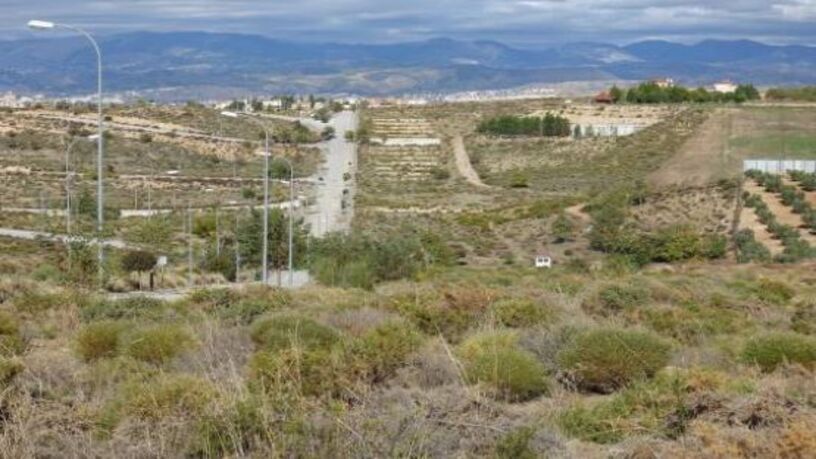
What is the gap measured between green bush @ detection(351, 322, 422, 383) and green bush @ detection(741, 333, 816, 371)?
3.40m

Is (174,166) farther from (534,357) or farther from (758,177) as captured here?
(534,357)

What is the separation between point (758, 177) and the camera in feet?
205

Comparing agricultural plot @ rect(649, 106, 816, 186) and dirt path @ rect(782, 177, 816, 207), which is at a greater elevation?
agricultural plot @ rect(649, 106, 816, 186)

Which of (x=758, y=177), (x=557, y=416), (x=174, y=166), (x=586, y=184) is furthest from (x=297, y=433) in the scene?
(x=174, y=166)

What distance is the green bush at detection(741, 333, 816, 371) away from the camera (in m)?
10.4

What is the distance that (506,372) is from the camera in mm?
9102

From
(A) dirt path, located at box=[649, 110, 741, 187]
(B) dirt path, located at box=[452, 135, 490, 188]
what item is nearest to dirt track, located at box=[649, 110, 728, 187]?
(A) dirt path, located at box=[649, 110, 741, 187]

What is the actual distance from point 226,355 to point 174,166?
3582 inches

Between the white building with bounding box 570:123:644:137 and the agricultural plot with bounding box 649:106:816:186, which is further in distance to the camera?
the white building with bounding box 570:123:644:137

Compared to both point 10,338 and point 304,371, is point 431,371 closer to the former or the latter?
point 304,371

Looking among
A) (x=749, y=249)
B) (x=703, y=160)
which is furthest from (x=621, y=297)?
(x=703, y=160)

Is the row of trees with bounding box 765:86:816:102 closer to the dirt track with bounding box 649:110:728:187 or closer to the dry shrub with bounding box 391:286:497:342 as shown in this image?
the dirt track with bounding box 649:110:728:187

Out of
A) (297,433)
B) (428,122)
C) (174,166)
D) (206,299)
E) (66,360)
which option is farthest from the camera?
(428,122)

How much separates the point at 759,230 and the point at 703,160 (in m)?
34.2
